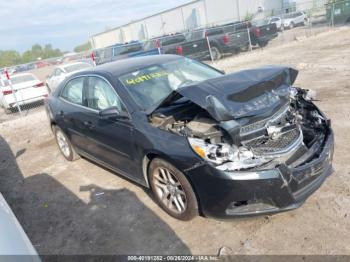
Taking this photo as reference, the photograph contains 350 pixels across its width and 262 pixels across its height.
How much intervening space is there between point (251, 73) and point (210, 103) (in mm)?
939

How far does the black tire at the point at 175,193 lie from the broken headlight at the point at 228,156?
354mm

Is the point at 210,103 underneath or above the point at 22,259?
above

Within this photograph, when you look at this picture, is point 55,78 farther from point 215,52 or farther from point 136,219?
point 136,219

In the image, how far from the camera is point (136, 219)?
3926 mm

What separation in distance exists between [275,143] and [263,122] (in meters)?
0.24

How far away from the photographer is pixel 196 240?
3.35 metres

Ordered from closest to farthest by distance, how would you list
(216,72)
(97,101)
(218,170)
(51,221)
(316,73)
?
(218,170), (51,221), (97,101), (216,72), (316,73)

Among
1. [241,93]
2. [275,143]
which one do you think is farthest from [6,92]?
[275,143]

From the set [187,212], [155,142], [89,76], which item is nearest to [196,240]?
[187,212]

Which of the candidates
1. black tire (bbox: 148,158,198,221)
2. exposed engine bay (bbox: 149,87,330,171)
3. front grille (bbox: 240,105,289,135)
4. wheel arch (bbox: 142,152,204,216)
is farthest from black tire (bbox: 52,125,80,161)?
front grille (bbox: 240,105,289,135)

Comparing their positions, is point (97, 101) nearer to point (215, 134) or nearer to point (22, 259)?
point (215, 134)

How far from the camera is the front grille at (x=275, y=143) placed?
10.6ft

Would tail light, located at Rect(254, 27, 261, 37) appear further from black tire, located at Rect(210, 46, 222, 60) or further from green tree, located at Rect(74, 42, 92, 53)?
green tree, located at Rect(74, 42, 92, 53)

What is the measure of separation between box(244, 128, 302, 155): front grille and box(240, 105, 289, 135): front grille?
0.37 feet
